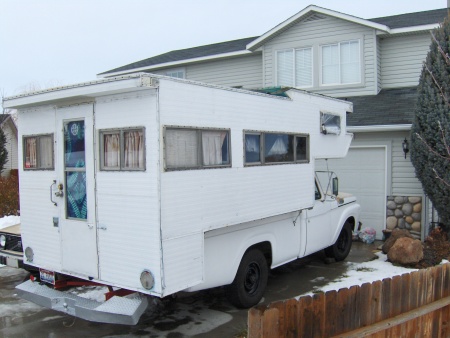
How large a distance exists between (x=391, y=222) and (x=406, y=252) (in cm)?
277

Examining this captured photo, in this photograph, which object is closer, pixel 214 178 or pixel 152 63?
pixel 214 178

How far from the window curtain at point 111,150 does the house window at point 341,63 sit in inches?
368

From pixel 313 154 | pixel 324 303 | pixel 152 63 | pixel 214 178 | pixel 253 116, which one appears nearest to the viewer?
pixel 324 303

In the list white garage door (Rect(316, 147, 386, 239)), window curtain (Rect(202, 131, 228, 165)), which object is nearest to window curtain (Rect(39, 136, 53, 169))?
window curtain (Rect(202, 131, 228, 165))

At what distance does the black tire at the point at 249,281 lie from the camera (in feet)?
19.7

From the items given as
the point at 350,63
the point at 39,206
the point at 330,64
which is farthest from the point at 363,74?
the point at 39,206

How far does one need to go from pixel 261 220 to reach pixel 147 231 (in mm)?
1974

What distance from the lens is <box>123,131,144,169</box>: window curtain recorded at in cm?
476

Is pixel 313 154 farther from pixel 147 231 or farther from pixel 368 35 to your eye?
pixel 368 35

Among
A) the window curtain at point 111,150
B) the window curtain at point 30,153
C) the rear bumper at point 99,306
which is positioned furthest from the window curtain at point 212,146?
the window curtain at point 30,153

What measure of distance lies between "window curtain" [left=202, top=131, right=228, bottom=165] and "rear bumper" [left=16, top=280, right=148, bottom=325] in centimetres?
164

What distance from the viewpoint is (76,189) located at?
5438 mm

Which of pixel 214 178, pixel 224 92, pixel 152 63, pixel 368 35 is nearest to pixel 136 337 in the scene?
pixel 214 178

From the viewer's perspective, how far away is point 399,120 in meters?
10.4
